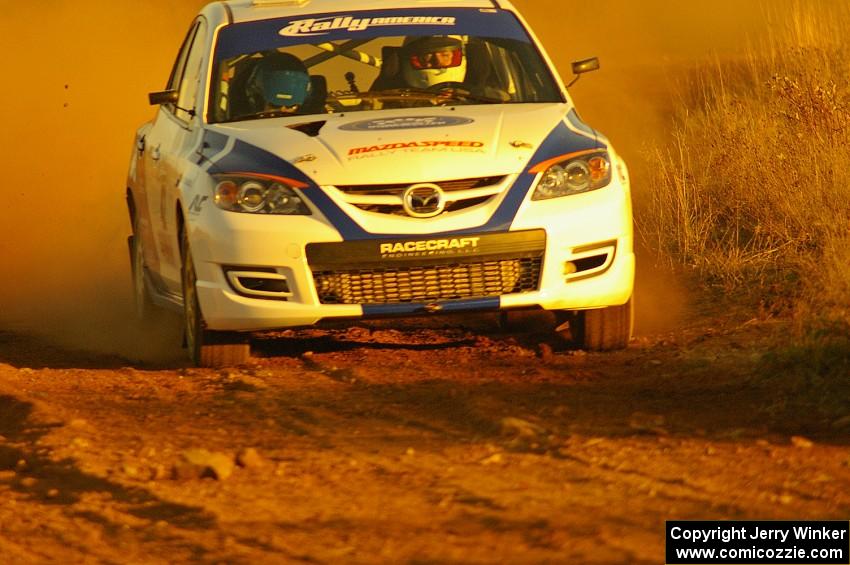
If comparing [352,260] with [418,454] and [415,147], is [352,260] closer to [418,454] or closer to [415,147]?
[415,147]

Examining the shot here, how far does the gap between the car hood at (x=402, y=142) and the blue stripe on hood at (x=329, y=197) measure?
4 cm

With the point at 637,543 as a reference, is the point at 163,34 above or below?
below

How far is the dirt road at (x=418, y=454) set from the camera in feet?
18.3

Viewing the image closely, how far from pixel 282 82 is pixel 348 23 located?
0.59 meters

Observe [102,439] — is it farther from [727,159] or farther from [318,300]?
[727,159]

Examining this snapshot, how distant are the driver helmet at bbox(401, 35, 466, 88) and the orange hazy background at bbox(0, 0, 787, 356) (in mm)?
1585

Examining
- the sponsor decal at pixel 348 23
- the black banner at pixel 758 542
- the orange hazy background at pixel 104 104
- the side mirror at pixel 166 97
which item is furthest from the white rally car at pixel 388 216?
the black banner at pixel 758 542

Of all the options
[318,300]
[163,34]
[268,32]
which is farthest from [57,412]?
[163,34]

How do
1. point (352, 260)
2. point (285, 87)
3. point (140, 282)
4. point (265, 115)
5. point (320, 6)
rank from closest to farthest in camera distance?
point (352, 260) → point (265, 115) → point (285, 87) → point (320, 6) → point (140, 282)

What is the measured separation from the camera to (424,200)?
27.4 ft

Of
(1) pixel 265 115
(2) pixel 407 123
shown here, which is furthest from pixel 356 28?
(2) pixel 407 123

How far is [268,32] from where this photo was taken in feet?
31.8

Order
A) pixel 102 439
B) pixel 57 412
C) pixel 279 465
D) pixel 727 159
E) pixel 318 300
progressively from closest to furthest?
1. pixel 279 465
2. pixel 102 439
3. pixel 57 412
4. pixel 318 300
5. pixel 727 159

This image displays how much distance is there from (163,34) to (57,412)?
2113cm
